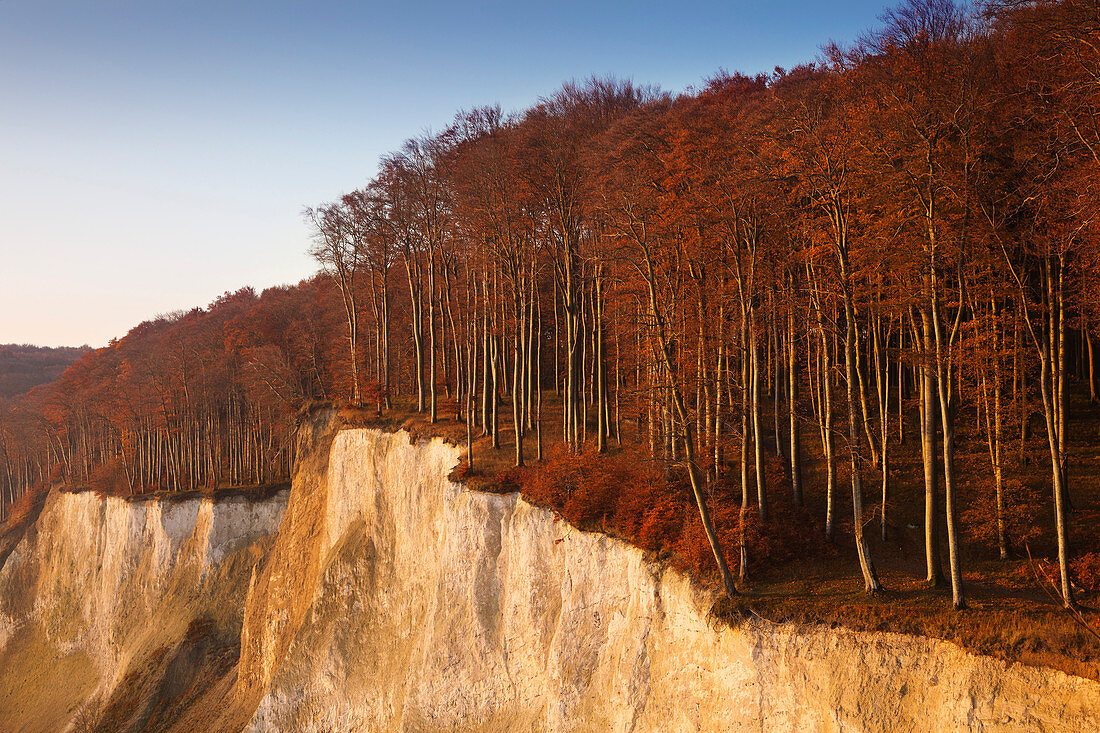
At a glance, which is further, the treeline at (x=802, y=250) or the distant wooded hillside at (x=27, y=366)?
the distant wooded hillside at (x=27, y=366)

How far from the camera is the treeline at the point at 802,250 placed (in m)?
14.4

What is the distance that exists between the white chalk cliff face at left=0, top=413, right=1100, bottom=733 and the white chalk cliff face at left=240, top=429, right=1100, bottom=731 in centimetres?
6

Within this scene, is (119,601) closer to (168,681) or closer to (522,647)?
(168,681)

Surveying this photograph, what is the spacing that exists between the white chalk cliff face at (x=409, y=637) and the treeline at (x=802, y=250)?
2516 millimetres

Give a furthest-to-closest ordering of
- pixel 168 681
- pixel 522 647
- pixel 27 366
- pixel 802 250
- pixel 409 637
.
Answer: pixel 27 366, pixel 168 681, pixel 409 637, pixel 522 647, pixel 802 250

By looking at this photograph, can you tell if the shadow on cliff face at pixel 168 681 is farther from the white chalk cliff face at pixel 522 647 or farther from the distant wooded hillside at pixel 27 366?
the distant wooded hillside at pixel 27 366

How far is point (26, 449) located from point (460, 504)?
80177 millimetres

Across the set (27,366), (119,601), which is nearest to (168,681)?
(119,601)

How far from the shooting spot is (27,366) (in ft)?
428

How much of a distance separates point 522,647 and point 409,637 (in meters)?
7.80

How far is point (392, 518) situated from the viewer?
108 ft

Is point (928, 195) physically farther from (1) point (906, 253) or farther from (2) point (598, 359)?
(2) point (598, 359)

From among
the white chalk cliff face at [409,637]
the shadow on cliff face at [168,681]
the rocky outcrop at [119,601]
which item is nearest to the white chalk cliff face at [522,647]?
the white chalk cliff face at [409,637]

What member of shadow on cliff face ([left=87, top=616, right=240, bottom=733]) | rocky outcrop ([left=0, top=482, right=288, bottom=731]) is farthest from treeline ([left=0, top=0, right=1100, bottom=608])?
shadow on cliff face ([left=87, top=616, right=240, bottom=733])
